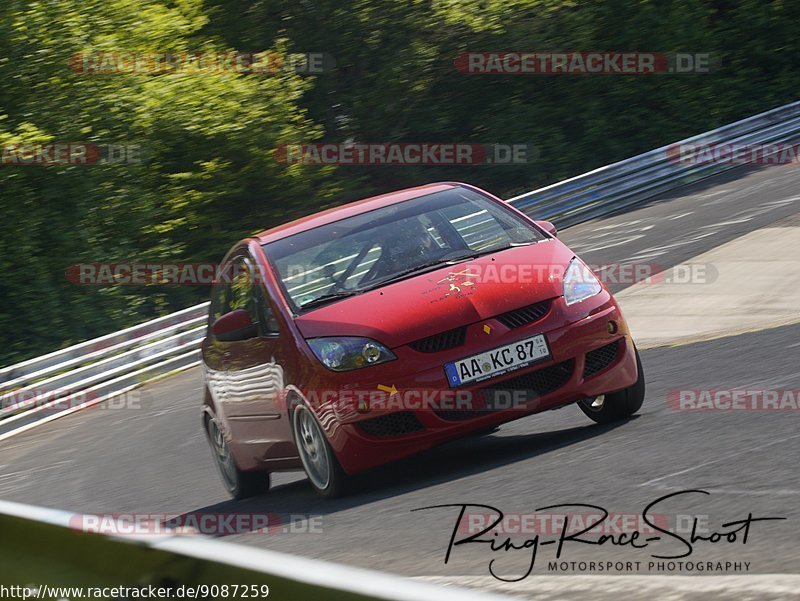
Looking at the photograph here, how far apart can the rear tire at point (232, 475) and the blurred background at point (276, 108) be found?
15.0 metres

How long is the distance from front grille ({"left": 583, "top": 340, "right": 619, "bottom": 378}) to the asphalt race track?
0.39 metres

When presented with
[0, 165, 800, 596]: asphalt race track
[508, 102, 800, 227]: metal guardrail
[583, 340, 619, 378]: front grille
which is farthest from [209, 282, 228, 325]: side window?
[508, 102, 800, 227]: metal guardrail

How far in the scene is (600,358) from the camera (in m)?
7.15

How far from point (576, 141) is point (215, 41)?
8.76 meters

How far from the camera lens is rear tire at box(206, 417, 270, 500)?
829 cm

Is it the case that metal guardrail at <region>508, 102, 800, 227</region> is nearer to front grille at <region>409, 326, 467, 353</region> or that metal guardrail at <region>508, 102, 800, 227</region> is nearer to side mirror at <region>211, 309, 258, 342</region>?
side mirror at <region>211, 309, 258, 342</region>

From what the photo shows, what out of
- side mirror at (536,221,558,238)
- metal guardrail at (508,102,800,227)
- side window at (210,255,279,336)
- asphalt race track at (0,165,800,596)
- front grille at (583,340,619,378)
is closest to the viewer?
asphalt race track at (0,165,800,596)

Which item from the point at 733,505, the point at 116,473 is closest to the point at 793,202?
the point at 116,473

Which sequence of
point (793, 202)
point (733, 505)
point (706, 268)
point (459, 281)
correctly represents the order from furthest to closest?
1. point (793, 202)
2. point (706, 268)
3. point (459, 281)
4. point (733, 505)

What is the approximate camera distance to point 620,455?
6582 mm

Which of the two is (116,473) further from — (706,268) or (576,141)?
(576,141)

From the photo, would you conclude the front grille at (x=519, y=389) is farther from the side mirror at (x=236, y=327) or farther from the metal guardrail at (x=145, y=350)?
the metal guardrail at (x=145, y=350)

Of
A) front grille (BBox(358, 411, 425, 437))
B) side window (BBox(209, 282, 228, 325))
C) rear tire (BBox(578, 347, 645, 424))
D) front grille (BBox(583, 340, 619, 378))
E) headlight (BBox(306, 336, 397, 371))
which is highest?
headlight (BBox(306, 336, 397, 371))

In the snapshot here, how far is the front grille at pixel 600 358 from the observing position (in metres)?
7.07
